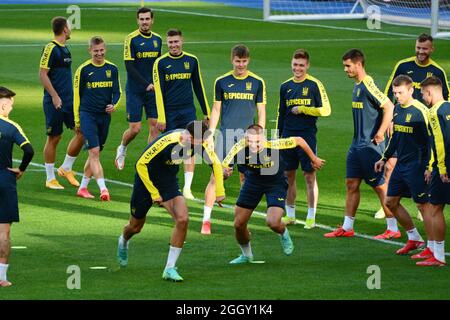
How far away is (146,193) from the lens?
44.9 feet

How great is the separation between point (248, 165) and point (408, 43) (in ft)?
A: 74.6

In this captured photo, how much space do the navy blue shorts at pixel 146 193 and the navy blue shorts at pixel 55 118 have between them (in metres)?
5.78

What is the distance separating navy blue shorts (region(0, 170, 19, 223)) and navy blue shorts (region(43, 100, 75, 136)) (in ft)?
20.2

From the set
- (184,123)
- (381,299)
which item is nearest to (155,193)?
(381,299)

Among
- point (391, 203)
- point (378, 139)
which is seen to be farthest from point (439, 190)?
point (378, 139)

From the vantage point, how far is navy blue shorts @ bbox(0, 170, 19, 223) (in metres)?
13.1

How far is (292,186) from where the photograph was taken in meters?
16.6

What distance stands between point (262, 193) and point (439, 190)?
194cm

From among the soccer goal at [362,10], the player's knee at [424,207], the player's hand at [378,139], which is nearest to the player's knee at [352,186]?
the player's hand at [378,139]

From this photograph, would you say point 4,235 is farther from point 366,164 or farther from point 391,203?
point 366,164

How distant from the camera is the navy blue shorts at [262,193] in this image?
14.4 metres

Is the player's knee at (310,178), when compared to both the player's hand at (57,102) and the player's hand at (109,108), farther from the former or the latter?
the player's hand at (57,102)
